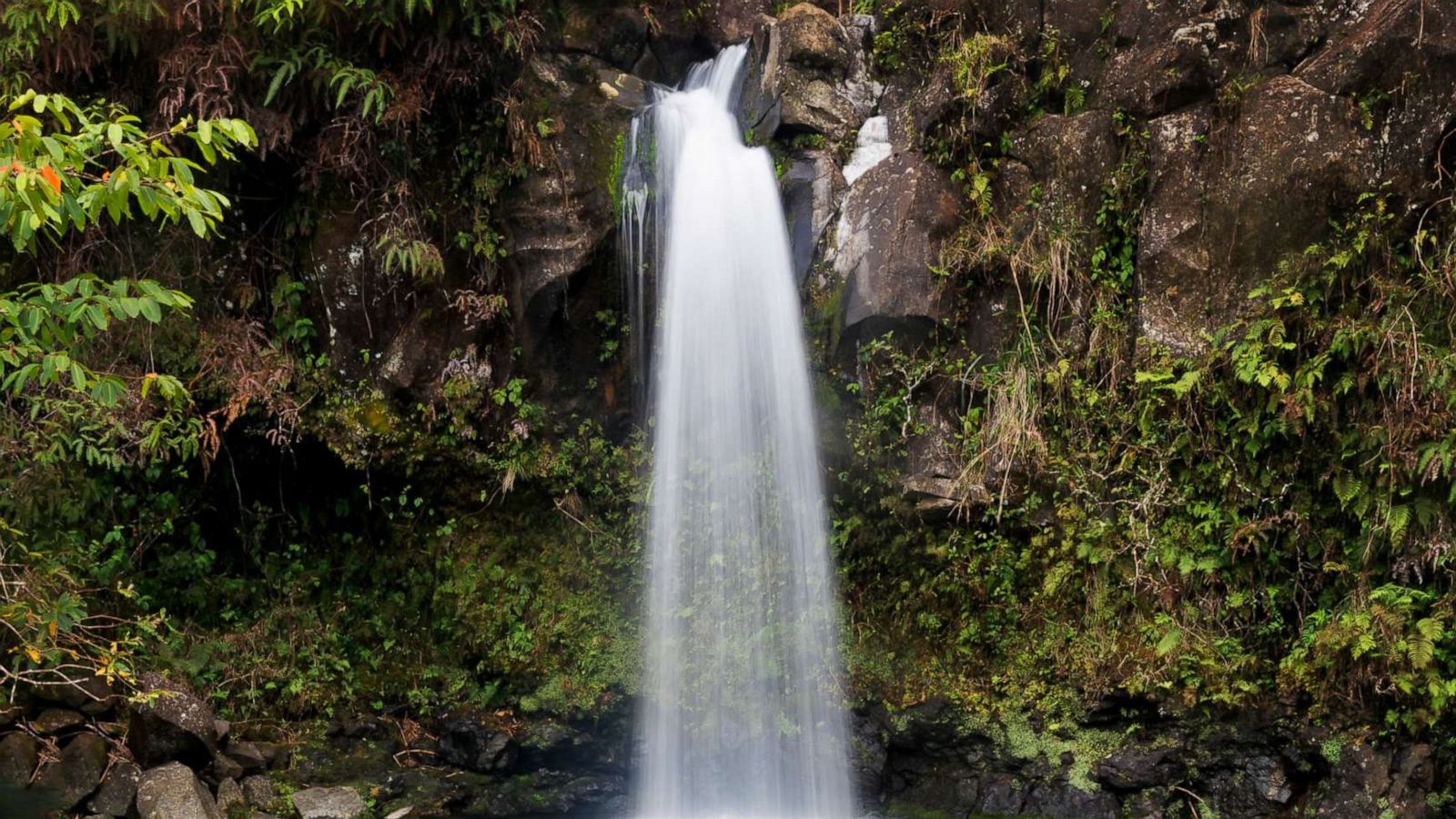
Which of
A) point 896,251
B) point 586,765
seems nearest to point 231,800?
point 586,765

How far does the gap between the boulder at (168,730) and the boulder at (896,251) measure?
17.3 ft

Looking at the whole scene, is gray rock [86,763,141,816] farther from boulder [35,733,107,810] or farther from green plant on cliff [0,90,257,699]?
green plant on cliff [0,90,257,699]

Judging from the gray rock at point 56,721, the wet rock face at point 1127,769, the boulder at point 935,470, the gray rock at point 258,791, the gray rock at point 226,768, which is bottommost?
the wet rock face at point 1127,769

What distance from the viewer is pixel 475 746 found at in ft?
24.3

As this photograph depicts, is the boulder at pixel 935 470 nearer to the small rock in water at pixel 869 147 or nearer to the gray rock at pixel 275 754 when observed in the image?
the small rock in water at pixel 869 147

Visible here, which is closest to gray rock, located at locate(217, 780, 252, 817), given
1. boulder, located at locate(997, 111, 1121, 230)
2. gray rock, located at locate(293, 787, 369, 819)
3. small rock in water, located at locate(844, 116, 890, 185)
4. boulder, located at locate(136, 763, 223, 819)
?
boulder, located at locate(136, 763, 223, 819)

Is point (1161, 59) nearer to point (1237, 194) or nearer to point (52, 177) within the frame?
point (1237, 194)

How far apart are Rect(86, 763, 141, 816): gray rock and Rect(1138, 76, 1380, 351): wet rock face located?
289 inches

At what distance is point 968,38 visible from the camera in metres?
8.46

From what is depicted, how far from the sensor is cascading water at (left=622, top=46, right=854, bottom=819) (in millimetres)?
7270

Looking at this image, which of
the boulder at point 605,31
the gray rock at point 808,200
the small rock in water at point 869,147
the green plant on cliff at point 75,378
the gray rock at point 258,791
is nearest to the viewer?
the green plant on cliff at point 75,378

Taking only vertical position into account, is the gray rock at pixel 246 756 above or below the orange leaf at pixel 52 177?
below

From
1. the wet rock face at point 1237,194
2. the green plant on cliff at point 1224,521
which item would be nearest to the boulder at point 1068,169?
the green plant on cliff at point 1224,521

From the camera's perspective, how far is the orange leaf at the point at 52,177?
3148 mm
